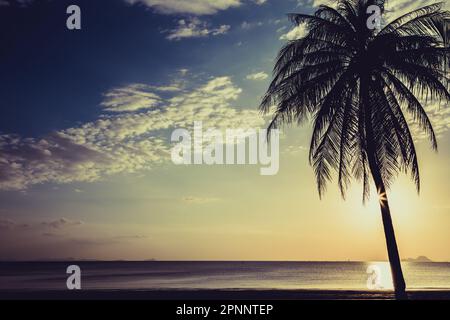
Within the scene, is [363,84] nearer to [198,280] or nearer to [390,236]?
[390,236]

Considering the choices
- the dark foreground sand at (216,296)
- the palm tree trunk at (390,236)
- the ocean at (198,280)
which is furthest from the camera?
the ocean at (198,280)

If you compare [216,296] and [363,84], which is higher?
[363,84]

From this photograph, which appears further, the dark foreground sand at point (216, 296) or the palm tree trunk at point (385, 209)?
the dark foreground sand at point (216, 296)

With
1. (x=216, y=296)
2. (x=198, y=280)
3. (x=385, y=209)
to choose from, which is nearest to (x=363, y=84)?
(x=385, y=209)

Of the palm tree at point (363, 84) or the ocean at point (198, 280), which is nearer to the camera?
the palm tree at point (363, 84)

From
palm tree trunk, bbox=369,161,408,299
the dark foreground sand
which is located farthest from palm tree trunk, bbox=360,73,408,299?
the dark foreground sand

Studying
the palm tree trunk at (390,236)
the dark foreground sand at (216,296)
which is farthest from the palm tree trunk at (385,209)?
the dark foreground sand at (216,296)

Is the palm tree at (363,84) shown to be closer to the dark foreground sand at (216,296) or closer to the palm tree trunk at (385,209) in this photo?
the palm tree trunk at (385,209)

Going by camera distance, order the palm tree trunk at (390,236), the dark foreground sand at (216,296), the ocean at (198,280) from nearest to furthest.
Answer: the palm tree trunk at (390,236)
the dark foreground sand at (216,296)
the ocean at (198,280)

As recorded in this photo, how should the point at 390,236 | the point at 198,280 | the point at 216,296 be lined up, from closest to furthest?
the point at 390,236 → the point at 216,296 → the point at 198,280

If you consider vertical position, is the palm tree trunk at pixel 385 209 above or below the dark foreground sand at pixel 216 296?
above

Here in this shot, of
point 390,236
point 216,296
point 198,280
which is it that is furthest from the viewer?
point 198,280
